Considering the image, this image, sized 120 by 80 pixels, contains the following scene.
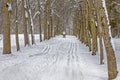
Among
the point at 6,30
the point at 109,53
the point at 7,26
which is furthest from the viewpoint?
the point at 7,26

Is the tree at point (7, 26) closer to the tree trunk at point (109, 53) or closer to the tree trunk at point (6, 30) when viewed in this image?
the tree trunk at point (6, 30)

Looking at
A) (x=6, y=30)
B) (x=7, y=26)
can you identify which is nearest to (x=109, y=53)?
(x=6, y=30)

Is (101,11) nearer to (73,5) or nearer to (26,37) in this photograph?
(26,37)

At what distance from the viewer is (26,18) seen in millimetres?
31750

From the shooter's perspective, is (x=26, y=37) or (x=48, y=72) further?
(x=26, y=37)

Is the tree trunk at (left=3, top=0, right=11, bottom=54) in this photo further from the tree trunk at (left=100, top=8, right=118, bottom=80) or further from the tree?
the tree trunk at (left=100, top=8, right=118, bottom=80)

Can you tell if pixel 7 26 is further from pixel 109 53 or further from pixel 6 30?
pixel 109 53

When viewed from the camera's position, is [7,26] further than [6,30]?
Yes

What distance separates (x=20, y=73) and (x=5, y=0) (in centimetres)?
912

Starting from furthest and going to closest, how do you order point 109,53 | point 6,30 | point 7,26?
point 7,26
point 6,30
point 109,53

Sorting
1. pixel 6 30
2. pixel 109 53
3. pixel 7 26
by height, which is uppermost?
pixel 7 26

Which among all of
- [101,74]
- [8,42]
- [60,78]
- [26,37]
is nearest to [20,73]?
[60,78]

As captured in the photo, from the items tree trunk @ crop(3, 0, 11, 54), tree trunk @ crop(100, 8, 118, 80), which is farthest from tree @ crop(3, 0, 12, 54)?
tree trunk @ crop(100, 8, 118, 80)

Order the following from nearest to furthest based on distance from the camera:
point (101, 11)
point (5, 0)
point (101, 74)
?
point (101, 11) → point (101, 74) → point (5, 0)
